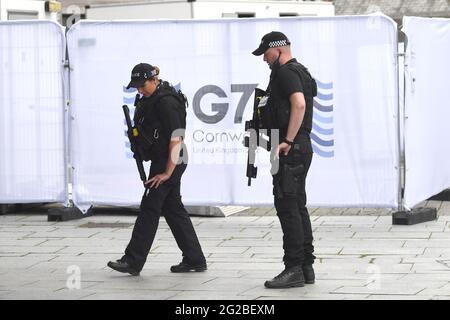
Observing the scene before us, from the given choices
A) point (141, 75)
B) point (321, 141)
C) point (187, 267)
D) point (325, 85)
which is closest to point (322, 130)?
point (321, 141)

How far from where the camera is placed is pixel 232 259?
9273 mm

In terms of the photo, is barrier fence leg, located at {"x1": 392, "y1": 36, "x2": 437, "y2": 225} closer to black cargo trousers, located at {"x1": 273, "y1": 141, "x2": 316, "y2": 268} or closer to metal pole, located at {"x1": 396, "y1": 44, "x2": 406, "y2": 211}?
metal pole, located at {"x1": 396, "y1": 44, "x2": 406, "y2": 211}

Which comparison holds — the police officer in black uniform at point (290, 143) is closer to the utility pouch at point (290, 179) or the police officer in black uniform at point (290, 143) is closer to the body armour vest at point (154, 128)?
the utility pouch at point (290, 179)

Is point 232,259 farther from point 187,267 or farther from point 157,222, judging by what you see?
point 157,222

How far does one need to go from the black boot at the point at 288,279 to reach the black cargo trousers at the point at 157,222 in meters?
1.02

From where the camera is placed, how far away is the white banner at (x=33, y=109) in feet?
38.8

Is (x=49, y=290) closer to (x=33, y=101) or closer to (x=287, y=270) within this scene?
(x=287, y=270)

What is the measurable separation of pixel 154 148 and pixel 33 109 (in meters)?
3.75

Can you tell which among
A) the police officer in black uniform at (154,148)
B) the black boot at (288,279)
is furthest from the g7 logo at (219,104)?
the black boot at (288,279)

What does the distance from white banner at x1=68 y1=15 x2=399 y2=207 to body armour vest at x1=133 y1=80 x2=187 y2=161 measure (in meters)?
2.92

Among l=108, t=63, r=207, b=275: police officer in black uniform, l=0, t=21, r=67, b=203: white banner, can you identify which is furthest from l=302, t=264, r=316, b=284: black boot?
l=0, t=21, r=67, b=203: white banner
